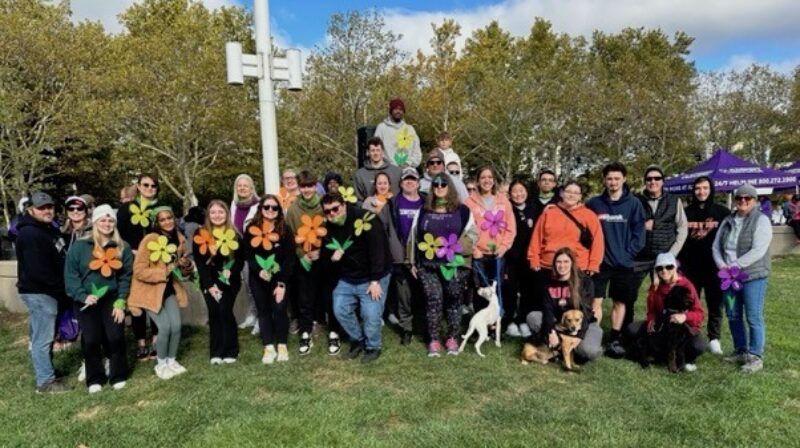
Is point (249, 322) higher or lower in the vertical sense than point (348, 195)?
lower

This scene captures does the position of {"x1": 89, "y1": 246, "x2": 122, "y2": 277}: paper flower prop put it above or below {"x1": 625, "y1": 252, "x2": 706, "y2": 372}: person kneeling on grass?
above

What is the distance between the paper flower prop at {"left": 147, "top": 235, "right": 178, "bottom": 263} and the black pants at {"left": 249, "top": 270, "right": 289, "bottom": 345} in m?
0.80

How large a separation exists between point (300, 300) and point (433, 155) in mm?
2339

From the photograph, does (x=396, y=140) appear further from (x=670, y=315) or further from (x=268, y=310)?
(x=670, y=315)

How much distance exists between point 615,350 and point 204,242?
4172mm

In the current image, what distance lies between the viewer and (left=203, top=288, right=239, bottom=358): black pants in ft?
17.8

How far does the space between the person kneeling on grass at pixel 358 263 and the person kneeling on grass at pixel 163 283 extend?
147 centimetres

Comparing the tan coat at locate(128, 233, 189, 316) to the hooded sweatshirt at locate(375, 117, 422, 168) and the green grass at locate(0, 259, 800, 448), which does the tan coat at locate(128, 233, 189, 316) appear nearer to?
the green grass at locate(0, 259, 800, 448)

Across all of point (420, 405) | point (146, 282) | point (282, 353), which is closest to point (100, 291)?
point (146, 282)

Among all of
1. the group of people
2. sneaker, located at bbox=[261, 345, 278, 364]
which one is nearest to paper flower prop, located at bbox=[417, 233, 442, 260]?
the group of people

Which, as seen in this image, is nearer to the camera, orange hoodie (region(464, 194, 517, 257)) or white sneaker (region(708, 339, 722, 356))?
white sneaker (region(708, 339, 722, 356))

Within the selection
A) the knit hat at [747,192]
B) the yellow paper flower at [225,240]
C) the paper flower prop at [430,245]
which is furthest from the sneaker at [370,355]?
the knit hat at [747,192]

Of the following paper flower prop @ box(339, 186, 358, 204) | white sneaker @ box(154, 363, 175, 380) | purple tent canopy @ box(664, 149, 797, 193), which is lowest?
white sneaker @ box(154, 363, 175, 380)

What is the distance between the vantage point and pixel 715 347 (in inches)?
216
